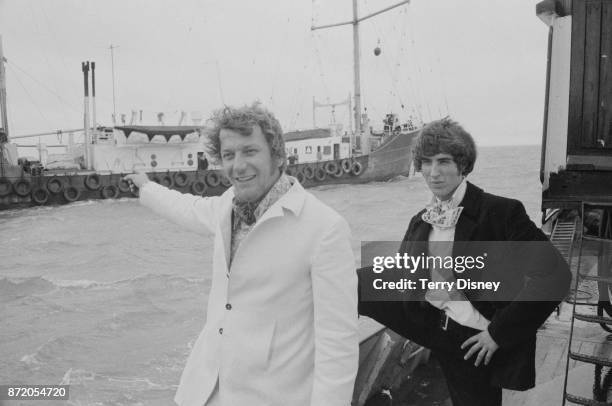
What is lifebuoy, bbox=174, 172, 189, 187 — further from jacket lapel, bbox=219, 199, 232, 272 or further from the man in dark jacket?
jacket lapel, bbox=219, 199, 232, 272

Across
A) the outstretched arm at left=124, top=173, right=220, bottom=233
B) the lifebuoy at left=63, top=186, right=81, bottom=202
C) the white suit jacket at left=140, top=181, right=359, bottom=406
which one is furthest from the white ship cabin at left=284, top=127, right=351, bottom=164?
the white suit jacket at left=140, top=181, right=359, bottom=406

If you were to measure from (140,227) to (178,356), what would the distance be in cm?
1456

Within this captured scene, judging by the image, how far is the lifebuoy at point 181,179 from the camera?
30531mm

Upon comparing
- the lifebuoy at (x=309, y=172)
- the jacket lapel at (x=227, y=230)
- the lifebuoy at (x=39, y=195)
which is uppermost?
the jacket lapel at (x=227, y=230)

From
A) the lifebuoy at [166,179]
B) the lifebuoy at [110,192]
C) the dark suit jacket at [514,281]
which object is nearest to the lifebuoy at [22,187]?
the lifebuoy at [110,192]

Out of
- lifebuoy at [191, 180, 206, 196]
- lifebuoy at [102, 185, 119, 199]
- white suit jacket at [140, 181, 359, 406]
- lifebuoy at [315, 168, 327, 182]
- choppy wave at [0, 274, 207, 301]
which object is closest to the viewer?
white suit jacket at [140, 181, 359, 406]

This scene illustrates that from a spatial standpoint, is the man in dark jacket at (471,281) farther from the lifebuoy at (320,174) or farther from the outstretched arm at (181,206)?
the lifebuoy at (320,174)

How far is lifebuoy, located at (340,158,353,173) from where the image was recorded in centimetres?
3619

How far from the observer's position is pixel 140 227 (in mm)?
21234

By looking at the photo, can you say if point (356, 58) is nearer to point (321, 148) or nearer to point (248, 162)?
point (321, 148)

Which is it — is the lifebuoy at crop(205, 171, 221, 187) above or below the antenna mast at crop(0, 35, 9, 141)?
below

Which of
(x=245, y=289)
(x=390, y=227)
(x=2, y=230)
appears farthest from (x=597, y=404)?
(x=2, y=230)

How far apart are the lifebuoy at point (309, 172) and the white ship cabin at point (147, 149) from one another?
6053 mm

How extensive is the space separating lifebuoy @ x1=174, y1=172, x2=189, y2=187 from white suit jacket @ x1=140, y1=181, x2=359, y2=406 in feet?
96.0
